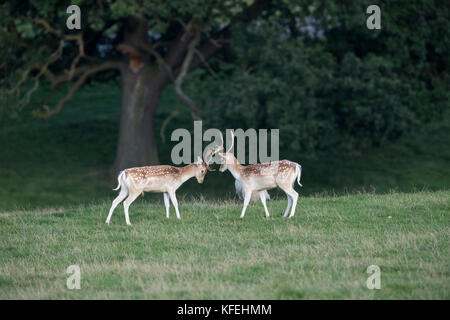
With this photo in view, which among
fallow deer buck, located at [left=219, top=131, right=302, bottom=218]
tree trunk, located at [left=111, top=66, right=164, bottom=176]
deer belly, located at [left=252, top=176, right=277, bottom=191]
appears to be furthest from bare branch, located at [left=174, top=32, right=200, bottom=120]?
deer belly, located at [left=252, top=176, right=277, bottom=191]

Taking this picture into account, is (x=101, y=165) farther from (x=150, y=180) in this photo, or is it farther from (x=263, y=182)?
(x=263, y=182)

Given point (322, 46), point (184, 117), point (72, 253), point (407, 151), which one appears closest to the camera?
point (72, 253)

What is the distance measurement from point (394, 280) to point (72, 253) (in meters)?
4.86

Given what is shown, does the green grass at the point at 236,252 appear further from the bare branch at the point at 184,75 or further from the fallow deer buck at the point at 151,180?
the bare branch at the point at 184,75

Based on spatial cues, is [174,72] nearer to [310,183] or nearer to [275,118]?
[275,118]

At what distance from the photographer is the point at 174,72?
2380cm

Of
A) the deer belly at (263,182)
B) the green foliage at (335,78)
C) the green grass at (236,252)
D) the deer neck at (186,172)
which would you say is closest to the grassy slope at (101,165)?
the green foliage at (335,78)

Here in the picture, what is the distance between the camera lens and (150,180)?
1205 centimetres

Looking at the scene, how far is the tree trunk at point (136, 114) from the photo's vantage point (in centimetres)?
2339

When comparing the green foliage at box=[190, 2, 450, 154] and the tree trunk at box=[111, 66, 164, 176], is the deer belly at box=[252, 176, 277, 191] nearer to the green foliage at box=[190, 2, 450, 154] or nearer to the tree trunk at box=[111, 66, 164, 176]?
the green foliage at box=[190, 2, 450, 154]

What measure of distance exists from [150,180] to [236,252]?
3.02 metres

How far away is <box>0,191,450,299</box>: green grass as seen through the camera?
772cm

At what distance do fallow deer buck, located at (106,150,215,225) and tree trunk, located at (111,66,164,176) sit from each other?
36.0 ft

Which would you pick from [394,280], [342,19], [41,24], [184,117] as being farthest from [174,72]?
[394,280]
